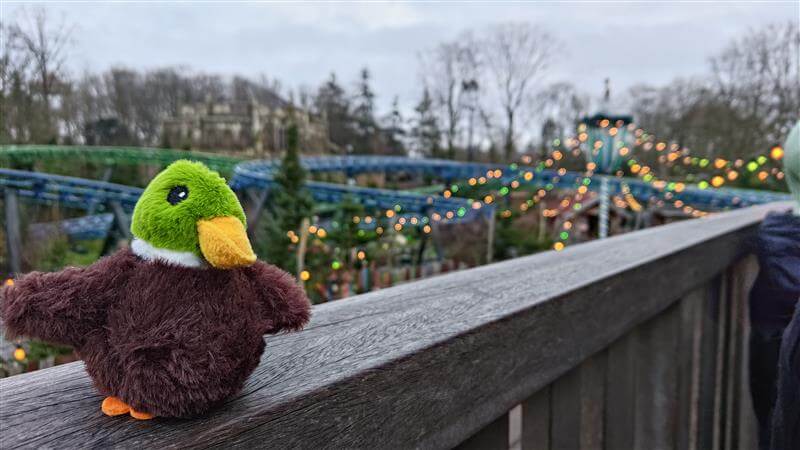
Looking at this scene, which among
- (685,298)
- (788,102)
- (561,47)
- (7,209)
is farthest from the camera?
(561,47)

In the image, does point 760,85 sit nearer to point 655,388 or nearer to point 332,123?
point 332,123

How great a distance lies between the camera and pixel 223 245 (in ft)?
0.91

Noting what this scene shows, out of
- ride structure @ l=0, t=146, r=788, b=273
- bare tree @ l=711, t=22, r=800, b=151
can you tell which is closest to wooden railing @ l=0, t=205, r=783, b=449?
ride structure @ l=0, t=146, r=788, b=273

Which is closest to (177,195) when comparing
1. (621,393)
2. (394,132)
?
(621,393)

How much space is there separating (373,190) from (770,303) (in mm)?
6467

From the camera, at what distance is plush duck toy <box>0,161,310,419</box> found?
0.87 ft

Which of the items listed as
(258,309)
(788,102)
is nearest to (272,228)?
(258,309)

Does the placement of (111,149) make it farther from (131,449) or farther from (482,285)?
(131,449)

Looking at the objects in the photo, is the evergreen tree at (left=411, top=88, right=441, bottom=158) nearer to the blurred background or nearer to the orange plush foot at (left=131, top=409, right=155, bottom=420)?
the blurred background

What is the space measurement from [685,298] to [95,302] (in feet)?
3.06

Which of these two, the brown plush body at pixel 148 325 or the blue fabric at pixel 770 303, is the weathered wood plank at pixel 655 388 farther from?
the brown plush body at pixel 148 325

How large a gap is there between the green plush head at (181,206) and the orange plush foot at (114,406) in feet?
0.28

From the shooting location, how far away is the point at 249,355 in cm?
29

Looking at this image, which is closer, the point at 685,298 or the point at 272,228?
the point at 685,298
